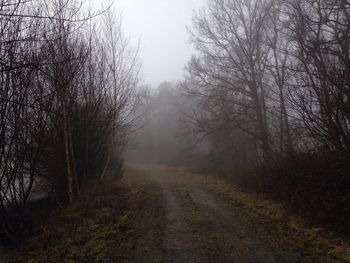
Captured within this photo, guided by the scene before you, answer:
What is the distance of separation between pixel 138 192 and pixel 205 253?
831 cm

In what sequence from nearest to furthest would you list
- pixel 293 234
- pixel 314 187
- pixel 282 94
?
pixel 293 234 < pixel 314 187 < pixel 282 94

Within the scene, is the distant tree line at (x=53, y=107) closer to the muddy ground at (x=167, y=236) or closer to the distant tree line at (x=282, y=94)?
the muddy ground at (x=167, y=236)

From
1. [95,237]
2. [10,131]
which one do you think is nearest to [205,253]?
[95,237]

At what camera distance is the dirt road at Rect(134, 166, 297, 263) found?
23.1 ft

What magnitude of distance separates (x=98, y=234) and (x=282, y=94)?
9513 millimetres

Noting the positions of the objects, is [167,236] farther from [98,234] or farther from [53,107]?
[53,107]

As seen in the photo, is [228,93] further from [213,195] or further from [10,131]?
[10,131]

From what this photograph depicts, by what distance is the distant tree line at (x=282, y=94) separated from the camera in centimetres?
1074

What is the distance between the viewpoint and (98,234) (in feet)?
29.8

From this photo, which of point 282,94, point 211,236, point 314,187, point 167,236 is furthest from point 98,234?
point 282,94

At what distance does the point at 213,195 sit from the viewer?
14266 millimetres

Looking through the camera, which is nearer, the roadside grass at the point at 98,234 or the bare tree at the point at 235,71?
the roadside grass at the point at 98,234

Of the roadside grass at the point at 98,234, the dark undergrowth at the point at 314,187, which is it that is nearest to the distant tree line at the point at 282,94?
the dark undergrowth at the point at 314,187

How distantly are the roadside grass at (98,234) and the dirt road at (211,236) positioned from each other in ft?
1.24
